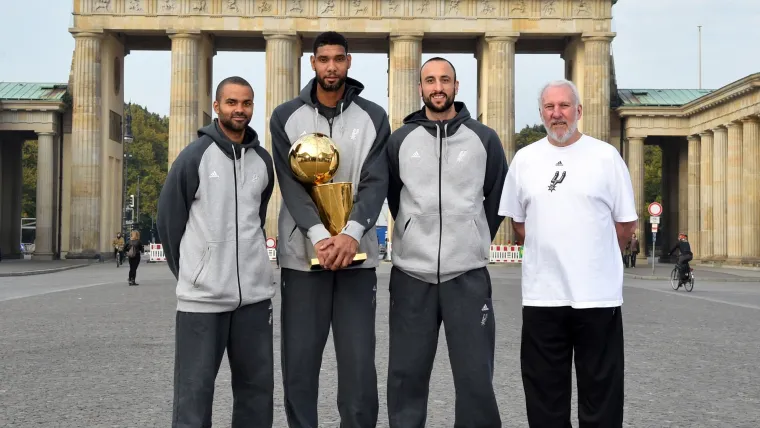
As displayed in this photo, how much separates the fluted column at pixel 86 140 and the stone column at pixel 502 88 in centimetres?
2177

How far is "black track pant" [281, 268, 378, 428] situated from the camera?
6027 millimetres

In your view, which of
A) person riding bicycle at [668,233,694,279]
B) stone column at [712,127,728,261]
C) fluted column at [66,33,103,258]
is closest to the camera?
person riding bicycle at [668,233,694,279]

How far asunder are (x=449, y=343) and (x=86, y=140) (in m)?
52.6

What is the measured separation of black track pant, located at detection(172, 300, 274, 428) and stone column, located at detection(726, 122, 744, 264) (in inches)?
1761

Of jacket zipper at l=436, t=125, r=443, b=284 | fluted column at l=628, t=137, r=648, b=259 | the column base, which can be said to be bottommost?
the column base

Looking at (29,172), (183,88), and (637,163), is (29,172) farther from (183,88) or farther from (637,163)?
(637,163)

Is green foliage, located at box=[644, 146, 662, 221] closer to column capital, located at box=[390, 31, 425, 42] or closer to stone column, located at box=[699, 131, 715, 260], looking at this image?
stone column, located at box=[699, 131, 715, 260]

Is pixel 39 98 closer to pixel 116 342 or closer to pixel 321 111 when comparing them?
pixel 116 342

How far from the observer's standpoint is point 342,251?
5.77m

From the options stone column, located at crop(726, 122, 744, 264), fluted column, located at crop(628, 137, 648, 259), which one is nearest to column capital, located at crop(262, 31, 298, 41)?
fluted column, located at crop(628, 137, 648, 259)

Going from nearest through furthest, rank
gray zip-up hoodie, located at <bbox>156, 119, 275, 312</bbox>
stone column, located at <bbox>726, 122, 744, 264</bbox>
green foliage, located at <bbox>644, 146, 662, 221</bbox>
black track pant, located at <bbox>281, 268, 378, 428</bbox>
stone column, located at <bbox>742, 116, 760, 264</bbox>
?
1. gray zip-up hoodie, located at <bbox>156, 119, 275, 312</bbox>
2. black track pant, located at <bbox>281, 268, 378, 428</bbox>
3. stone column, located at <bbox>742, 116, 760, 264</bbox>
4. stone column, located at <bbox>726, 122, 744, 264</bbox>
5. green foliage, located at <bbox>644, 146, 662, 221</bbox>

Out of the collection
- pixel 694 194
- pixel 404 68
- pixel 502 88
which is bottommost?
pixel 694 194

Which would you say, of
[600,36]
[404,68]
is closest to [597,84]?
[600,36]

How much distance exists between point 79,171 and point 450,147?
2067 inches
